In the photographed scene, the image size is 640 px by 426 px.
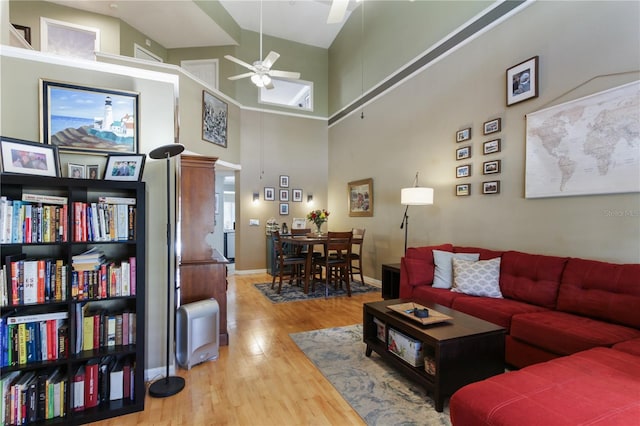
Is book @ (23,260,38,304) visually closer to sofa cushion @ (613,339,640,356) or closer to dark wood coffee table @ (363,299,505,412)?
dark wood coffee table @ (363,299,505,412)

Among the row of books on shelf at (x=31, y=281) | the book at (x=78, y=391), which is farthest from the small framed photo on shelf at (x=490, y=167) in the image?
the book at (x=78, y=391)

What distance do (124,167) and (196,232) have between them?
98 cm

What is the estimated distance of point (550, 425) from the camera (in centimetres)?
110

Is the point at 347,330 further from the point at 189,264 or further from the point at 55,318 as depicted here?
the point at 55,318

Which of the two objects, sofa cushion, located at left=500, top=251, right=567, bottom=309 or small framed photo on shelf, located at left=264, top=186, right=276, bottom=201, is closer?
sofa cushion, located at left=500, top=251, right=567, bottom=309

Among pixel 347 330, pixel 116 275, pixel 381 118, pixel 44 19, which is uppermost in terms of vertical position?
pixel 44 19

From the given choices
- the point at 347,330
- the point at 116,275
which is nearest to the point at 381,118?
the point at 347,330

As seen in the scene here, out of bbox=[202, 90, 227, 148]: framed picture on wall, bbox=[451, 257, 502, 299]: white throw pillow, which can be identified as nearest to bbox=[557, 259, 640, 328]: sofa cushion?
bbox=[451, 257, 502, 299]: white throw pillow

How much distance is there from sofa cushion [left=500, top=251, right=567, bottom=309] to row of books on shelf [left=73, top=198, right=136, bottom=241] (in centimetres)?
335

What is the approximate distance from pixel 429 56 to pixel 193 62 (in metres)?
4.99

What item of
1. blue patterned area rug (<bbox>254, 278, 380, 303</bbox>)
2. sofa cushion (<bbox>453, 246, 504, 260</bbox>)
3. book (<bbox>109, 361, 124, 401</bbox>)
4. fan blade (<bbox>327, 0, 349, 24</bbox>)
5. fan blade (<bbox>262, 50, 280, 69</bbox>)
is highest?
fan blade (<bbox>327, 0, 349, 24</bbox>)

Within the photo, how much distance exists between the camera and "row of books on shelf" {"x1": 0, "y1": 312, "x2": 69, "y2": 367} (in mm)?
1736

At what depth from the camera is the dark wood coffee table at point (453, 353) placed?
6.38ft

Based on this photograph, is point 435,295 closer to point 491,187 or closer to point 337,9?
point 491,187
